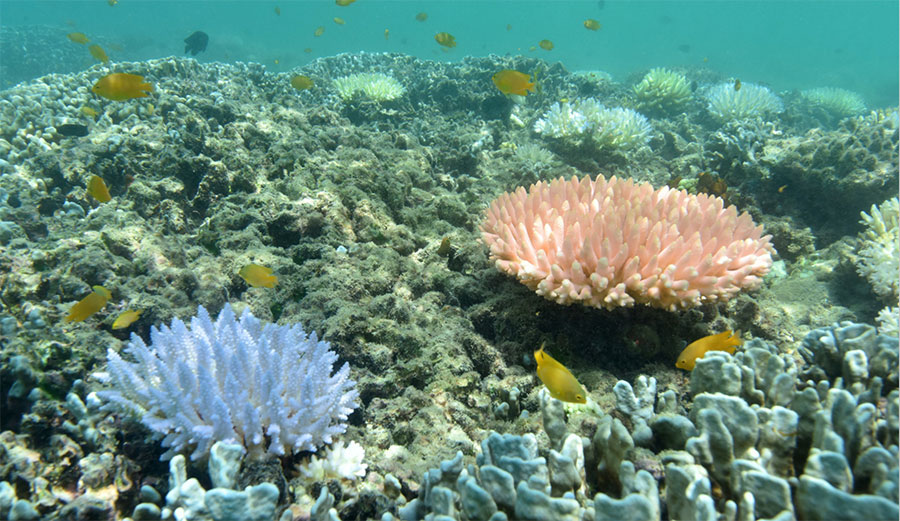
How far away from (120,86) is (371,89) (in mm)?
5487

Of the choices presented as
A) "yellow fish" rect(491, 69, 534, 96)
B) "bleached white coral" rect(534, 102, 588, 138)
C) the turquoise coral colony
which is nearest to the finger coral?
the turquoise coral colony

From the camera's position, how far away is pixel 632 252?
2.75m

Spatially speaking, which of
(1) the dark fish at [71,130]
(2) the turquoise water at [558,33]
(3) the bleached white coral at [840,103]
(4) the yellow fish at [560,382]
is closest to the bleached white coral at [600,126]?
(4) the yellow fish at [560,382]

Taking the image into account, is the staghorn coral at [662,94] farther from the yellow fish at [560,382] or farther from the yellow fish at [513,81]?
the yellow fish at [560,382]

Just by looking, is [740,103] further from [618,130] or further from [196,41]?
[196,41]

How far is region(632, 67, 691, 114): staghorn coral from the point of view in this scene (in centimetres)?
1123

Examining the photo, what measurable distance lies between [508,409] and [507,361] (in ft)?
1.56

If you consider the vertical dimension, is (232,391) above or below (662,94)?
below

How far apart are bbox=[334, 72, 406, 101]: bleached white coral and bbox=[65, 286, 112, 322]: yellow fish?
290 inches

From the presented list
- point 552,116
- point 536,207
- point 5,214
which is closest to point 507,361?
point 536,207

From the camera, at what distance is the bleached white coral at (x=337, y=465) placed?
2.12 m

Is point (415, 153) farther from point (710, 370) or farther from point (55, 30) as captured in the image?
point (55, 30)

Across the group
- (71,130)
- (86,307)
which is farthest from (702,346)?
(71,130)

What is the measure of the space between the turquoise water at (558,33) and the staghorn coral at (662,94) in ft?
34.5
